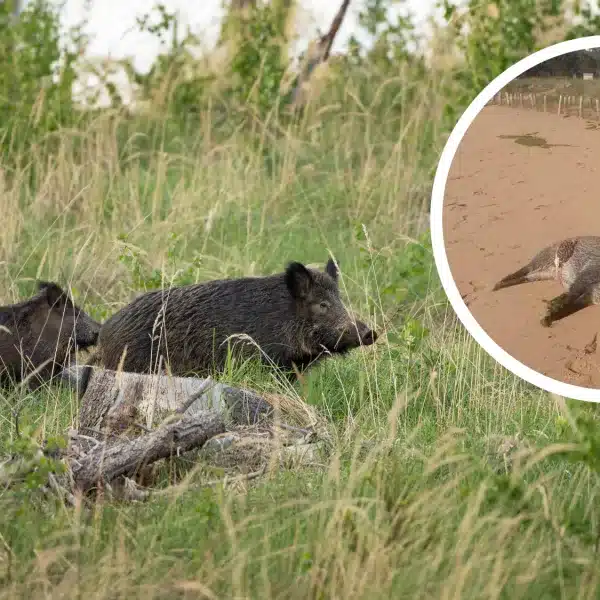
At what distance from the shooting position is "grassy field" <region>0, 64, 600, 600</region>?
425 cm

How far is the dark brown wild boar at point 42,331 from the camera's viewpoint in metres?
8.07

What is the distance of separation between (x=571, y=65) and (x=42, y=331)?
3.78 meters

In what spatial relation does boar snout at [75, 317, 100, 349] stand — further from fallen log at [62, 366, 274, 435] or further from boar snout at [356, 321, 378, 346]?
boar snout at [356, 321, 378, 346]

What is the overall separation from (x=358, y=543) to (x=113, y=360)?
3.86 m

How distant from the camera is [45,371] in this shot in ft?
26.5

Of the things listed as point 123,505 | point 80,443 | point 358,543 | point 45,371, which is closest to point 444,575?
point 358,543

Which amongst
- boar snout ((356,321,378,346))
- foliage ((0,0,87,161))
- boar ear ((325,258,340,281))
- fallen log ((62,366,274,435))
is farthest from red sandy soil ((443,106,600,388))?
foliage ((0,0,87,161))

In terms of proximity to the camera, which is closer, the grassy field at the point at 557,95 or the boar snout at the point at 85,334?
the grassy field at the point at 557,95

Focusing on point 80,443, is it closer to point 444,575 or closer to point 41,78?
point 444,575

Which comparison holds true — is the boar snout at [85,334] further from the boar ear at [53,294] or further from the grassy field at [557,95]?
the grassy field at [557,95]

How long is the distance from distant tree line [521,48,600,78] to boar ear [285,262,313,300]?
220 centimetres

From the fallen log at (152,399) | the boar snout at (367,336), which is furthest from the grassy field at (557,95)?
the fallen log at (152,399)

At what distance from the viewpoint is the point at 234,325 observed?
7.85 meters

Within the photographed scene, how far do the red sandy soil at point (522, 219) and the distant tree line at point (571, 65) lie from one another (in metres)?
Result: 0.23
